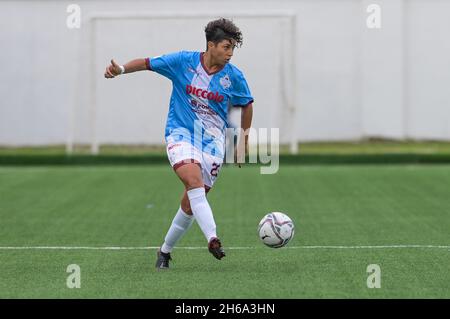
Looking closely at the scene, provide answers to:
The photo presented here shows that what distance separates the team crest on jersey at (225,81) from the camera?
29.7ft

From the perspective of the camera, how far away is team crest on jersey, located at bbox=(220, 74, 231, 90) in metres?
9.06

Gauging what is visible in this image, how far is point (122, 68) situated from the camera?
9.04 m

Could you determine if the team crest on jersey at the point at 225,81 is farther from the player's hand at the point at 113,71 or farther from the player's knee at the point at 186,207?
the player's knee at the point at 186,207

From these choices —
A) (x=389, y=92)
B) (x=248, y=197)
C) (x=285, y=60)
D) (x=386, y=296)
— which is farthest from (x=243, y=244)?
(x=389, y=92)

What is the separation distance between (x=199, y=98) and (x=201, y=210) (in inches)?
39.3

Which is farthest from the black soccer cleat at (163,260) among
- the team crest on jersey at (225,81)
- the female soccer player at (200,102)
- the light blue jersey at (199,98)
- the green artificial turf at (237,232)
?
the team crest on jersey at (225,81)

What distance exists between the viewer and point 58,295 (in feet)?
24.9

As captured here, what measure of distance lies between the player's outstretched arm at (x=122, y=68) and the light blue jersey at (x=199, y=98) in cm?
8

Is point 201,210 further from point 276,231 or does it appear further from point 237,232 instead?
point 237,232

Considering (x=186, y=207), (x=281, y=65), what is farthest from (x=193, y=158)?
(x=281, y=65)

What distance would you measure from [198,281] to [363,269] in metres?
1.47

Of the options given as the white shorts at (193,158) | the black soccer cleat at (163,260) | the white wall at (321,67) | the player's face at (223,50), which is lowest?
the black soccer cleat at (163,260)

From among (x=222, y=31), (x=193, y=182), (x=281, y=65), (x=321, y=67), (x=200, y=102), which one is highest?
(x=321, y=67)
